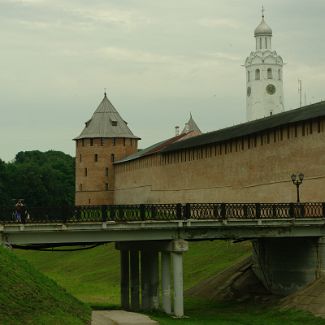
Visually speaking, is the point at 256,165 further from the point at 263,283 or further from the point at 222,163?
the point at 263,283

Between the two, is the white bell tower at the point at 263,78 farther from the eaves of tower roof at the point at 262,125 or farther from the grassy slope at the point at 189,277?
the grassy slope at the point at 189,277

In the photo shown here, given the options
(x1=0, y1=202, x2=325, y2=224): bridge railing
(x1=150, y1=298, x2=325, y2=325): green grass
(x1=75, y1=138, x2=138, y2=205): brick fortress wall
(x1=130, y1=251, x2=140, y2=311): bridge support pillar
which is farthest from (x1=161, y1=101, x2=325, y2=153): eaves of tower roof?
(x1=75, y1=138, x2=138, y2=205): brick fortress wall

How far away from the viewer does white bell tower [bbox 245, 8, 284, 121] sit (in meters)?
122

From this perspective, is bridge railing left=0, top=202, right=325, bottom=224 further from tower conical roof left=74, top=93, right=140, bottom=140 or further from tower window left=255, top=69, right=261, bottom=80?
tower window left=255, top=69, right=261, bottom=80

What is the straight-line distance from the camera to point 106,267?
168ft

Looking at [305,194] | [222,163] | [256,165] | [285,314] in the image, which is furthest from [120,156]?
[285,314]

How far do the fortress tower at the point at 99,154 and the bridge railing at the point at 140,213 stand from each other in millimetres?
60832

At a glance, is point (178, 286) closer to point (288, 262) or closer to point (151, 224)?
point (151, 224)

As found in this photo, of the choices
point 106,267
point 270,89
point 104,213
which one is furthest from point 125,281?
point 270,89

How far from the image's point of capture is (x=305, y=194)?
47250mm

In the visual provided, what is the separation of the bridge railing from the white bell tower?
285 feet

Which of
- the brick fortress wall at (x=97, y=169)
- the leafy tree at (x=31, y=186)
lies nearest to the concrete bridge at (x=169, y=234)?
the leafy tree at (x=31, y=186)

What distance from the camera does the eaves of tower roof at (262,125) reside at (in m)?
47.7

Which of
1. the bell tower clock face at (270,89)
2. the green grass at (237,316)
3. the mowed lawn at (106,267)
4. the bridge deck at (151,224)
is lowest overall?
the green grass at (237,316)
